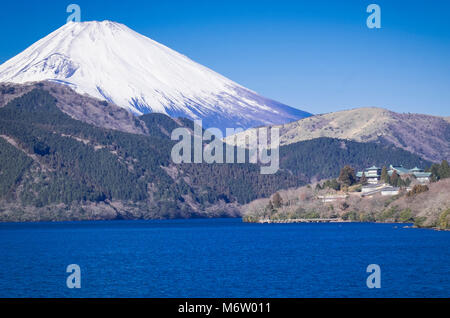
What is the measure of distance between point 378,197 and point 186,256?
259 ft

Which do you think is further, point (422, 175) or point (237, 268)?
point (422, 175)

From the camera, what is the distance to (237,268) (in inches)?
2687

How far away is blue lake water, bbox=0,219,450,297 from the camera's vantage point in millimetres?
53938

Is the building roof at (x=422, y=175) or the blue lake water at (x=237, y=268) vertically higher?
the building roof at (x=422, y=175)

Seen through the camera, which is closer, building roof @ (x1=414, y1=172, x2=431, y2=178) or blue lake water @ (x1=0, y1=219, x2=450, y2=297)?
blue lake water @ (x1=0, y1=219, x2=450, y2=297)

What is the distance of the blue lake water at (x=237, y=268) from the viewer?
177 ft

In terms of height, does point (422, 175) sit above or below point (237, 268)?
above

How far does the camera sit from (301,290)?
53.6m

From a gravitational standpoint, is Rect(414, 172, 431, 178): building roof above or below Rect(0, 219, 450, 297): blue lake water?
above

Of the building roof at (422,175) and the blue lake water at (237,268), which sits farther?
the building roof at (422,175)
